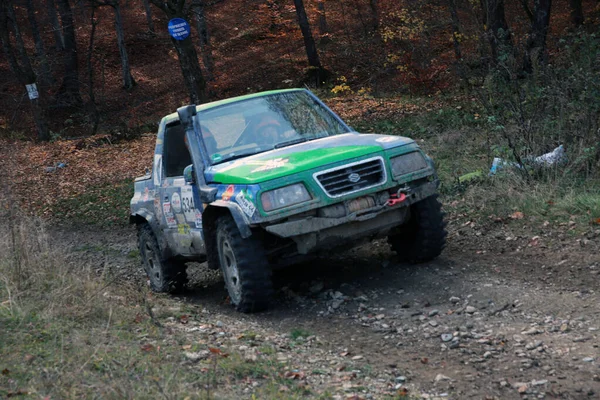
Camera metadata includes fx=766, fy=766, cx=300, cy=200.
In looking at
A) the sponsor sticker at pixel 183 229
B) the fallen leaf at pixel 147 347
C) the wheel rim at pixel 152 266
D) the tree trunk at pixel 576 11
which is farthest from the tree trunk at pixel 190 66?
the tree trunk at pixel 576 11

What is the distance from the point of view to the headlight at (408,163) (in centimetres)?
689

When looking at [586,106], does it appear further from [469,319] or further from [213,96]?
[213,96]

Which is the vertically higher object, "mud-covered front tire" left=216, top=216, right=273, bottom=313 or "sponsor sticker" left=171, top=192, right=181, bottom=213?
"sponsor sticker" left=171, top=192, right=181, bottom=213

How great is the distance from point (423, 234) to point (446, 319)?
4.92 ft

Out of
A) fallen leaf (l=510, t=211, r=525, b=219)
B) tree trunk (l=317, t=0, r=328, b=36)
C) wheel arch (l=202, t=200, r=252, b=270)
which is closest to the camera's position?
wheel arch (l=202, t=200, r=252, b=270)

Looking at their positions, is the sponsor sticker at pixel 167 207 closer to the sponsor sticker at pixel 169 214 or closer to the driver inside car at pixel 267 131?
the sponsor sticker at pixel 169 214

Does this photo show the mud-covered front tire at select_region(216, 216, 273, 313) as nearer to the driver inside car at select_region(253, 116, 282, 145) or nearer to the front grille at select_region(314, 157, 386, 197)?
the front grille at select_region(314, 157, 386, 197)

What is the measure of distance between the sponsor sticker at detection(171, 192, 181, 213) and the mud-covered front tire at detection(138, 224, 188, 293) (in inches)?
33.1

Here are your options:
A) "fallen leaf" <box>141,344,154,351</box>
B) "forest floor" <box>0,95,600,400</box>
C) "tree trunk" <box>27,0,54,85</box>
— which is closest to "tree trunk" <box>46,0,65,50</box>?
"tree trunk" <box>27,0,54,85</box>

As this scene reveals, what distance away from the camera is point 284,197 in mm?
6453

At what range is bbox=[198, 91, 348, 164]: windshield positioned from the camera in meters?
7.49

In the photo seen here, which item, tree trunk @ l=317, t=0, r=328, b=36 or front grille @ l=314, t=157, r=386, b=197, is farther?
tree trunk @ l=317, t=0, r=328, b=36

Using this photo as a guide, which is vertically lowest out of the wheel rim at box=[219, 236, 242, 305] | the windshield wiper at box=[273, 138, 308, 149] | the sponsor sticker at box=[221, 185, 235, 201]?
the wheel rim at box=[219, 236, 242, 305]

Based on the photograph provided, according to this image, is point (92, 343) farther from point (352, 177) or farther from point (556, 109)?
point (556, 109)
